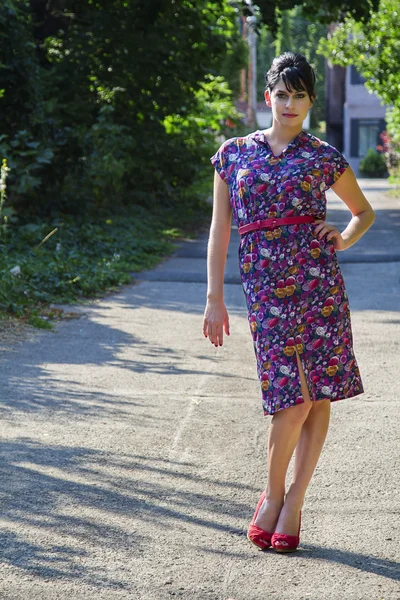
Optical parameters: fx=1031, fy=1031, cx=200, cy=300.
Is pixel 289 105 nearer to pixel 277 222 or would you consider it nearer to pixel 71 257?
pixel 277 222

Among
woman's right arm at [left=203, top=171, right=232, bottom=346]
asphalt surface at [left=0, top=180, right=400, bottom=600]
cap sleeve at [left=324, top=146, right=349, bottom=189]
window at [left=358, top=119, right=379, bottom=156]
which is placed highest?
window at [left=358, top=119, right=379, bottom=156]

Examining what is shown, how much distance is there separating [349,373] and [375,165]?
146ft

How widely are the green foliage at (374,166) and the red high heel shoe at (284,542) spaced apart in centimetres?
4442

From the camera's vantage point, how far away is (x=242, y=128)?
25188mm

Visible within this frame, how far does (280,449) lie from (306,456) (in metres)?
0.12

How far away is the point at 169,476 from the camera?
464cm

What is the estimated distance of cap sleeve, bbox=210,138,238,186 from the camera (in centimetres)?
380

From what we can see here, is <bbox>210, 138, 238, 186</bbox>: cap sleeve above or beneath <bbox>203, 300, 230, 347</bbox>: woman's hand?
above

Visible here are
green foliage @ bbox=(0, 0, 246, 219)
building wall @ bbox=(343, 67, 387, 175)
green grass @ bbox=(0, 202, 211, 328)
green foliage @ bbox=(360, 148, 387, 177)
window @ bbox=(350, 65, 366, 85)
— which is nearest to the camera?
green grass @ bbox=(0, 202, 211, 328)

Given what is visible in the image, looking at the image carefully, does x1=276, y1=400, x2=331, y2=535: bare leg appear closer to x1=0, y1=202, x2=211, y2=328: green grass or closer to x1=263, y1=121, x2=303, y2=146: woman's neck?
x1=263, y1=121, x2=303, y2=146: woman's neck

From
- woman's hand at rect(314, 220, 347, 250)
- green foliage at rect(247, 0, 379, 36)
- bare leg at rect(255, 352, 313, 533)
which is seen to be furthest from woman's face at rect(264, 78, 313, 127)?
green foliage at rect(247, 0, 379, 36)

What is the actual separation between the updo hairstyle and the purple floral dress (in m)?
0.18

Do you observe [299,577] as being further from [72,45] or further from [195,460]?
[72,45]

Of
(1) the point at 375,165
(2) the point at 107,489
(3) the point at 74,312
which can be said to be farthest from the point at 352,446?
(1) the point at 375,165
